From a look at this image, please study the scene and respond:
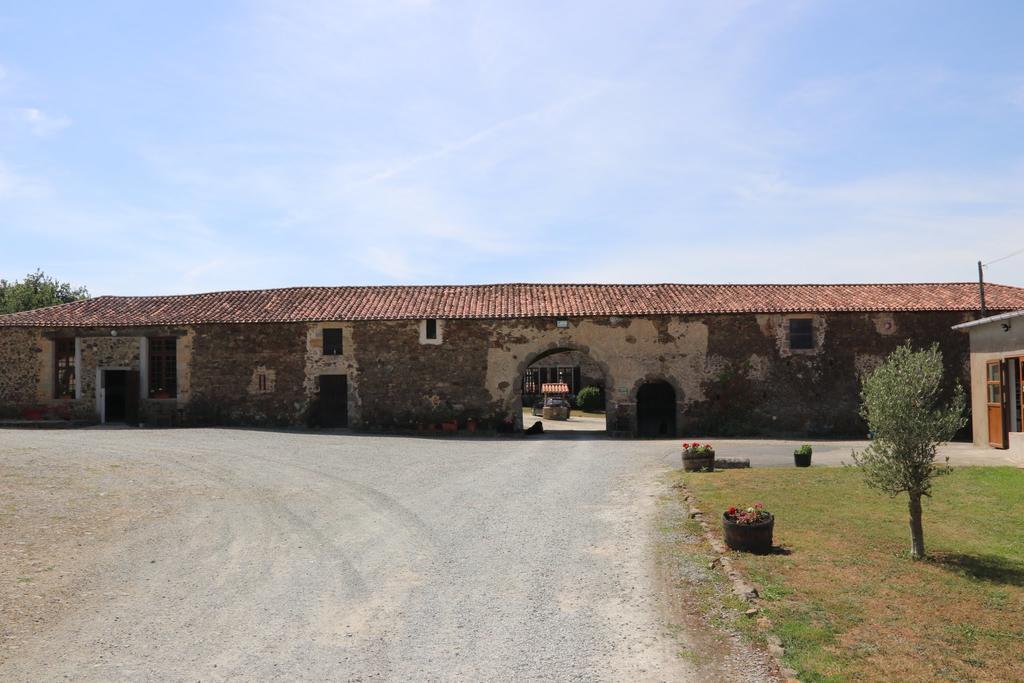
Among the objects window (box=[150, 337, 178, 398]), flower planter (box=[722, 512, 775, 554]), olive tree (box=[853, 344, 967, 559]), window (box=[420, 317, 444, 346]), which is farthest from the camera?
window (box=[150, 337, 178, 398])

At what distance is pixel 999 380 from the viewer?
18.6 metres

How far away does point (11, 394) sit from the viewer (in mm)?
28594

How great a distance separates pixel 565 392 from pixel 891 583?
3754 cm

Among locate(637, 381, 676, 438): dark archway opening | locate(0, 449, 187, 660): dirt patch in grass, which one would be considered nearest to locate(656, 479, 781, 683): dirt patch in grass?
locate(0, 449, 187, 660): dirt patch in grass

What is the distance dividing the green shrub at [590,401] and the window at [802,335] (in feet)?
62.8

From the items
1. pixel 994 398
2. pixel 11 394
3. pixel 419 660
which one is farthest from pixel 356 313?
pixel 419 660

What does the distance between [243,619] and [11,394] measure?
2711cm

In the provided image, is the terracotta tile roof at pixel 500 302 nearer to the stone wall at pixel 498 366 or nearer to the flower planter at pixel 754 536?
the stone wall at pixel 498 366

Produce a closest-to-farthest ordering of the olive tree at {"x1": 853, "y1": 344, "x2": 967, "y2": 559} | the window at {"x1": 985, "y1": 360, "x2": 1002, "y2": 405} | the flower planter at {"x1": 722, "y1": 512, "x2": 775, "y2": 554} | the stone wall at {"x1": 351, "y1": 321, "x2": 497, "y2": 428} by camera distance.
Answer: the olive tree at {"x1": 853, "y1": 344, "x2": 967, "y2": 559} < the flower planter at {"x1": 722, "y1": 512, "x2": 775, "y2": 554} < the window at {"x1": 985, "y1": 360, "x2": 1002, "y2": 405} < the stone wall at {"x1": 351, "y1": 321, "x2": 497, "y2": 428}

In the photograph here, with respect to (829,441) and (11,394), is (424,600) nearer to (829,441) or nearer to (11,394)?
(829,441)

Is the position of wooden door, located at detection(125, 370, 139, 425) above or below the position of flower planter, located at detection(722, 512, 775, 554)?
above

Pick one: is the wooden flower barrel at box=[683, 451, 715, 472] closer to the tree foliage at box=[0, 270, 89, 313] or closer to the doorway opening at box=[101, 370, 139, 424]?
the doorway opening at box=[101, 370, 139, 424]

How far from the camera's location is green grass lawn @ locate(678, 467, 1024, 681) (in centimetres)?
616

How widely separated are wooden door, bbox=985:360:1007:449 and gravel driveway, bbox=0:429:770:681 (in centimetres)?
963
